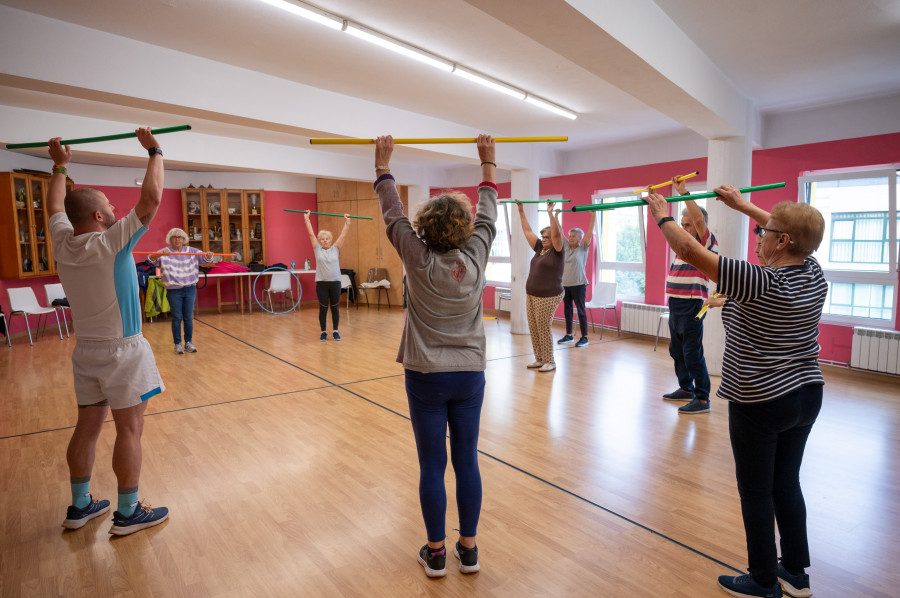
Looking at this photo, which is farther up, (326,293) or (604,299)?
(326,293)

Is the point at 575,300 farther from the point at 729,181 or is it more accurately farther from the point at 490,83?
the point at 490,83

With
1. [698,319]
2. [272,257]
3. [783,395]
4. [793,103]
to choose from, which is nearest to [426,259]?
[783,395]

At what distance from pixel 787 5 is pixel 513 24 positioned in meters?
1.95

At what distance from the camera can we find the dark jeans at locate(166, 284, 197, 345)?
6.17 metres

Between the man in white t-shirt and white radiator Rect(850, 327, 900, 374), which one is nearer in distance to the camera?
the man in white t-shirt

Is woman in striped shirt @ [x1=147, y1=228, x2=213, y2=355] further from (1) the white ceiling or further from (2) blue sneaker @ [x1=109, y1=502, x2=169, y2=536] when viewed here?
(2) blue sneaker @ [x1=109, y1=502, x2=169, y2=536]

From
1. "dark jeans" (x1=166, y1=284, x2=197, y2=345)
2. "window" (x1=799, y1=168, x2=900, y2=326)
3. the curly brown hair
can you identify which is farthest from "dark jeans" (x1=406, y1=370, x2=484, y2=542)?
"window" (x1=799, y1=168, x2=900, y2=326)

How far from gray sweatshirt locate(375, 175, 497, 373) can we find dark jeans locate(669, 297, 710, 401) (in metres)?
2.80

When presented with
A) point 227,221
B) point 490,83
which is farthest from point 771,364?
point 227,221

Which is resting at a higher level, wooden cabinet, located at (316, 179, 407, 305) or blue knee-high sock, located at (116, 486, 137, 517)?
wooden cabinet, located at (316, 179, 407, 305)

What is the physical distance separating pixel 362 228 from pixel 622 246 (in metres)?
5.45

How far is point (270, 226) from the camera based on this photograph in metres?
10.9

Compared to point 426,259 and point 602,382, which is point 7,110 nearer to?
point 426,259

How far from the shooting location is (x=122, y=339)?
2285 mm
